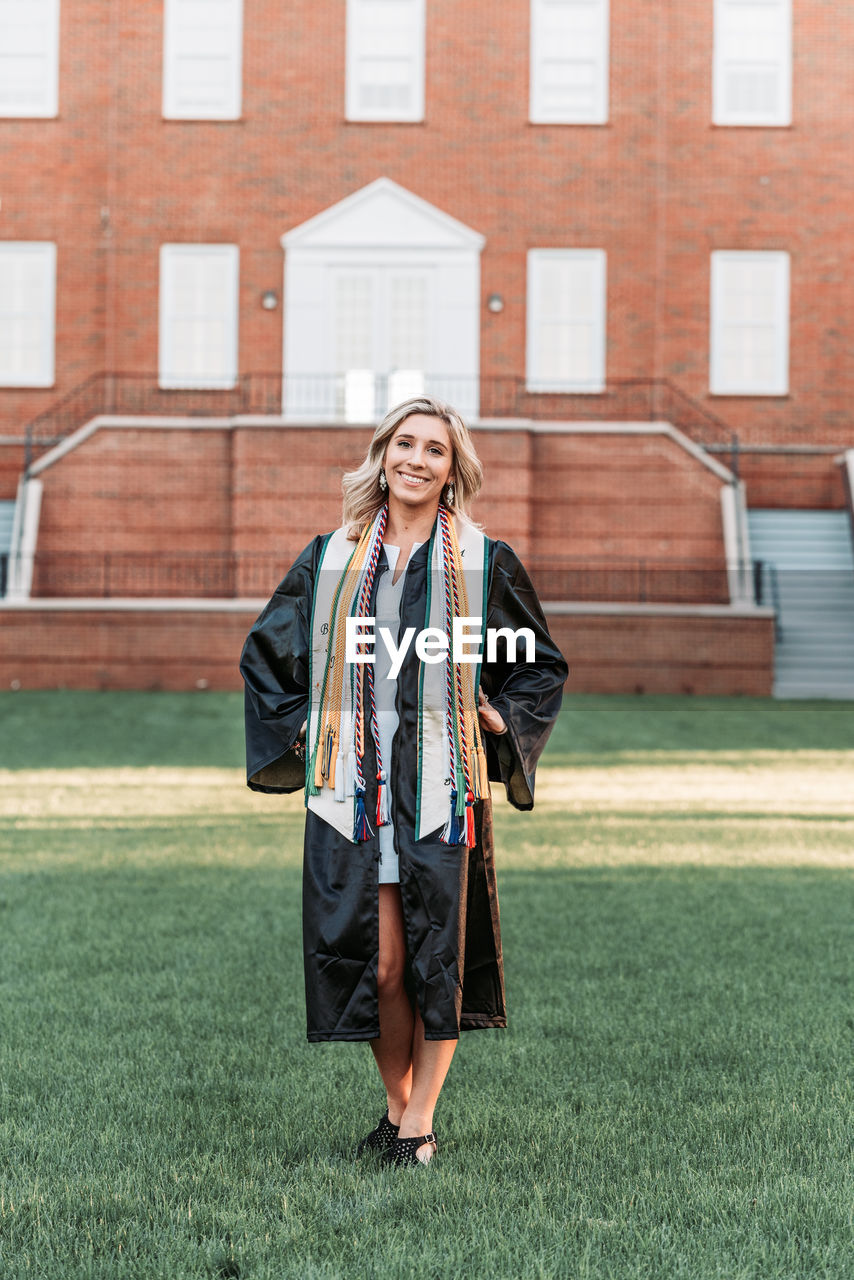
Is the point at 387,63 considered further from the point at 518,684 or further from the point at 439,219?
the point at 518,684

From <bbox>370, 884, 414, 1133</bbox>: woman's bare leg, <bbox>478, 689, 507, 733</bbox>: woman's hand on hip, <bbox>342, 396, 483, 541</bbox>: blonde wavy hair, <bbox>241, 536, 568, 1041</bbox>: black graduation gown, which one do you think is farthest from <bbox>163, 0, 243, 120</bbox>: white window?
<bbox>370, 884, 414, 1133</bbox>: woman's bare leg

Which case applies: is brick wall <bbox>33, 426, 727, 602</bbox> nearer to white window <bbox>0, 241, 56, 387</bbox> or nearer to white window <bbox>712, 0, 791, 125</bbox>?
white window <bbox>0, 241, 56, 387</bbox>

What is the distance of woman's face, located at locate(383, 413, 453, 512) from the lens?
148 inches

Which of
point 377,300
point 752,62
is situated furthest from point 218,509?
point 752,62

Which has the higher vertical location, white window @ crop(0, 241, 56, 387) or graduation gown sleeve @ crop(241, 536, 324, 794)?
white window @ crop(0, 241, 56, 387)

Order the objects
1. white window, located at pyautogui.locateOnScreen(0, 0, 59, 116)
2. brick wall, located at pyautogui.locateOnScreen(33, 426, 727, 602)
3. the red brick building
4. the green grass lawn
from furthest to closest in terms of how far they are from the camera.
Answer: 1. white window, located at pyautogui.locateOnScreen(0, 0, 59, 116)
2. the red brick building
3. brick wall, located at pyautogui.locateOnScreen(33, 426, 727, 602)
4. the green grass lawn

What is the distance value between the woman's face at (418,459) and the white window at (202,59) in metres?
21.9

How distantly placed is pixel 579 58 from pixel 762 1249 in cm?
2373

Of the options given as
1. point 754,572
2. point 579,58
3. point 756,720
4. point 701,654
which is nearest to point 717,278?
point 579,58

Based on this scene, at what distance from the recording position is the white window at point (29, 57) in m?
24.3

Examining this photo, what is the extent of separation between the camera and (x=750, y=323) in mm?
24594

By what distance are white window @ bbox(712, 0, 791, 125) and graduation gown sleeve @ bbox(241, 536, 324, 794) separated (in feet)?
75.0

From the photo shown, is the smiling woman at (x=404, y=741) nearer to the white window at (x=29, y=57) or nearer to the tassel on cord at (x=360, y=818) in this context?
the tassel on cord at (x=360, y=818)

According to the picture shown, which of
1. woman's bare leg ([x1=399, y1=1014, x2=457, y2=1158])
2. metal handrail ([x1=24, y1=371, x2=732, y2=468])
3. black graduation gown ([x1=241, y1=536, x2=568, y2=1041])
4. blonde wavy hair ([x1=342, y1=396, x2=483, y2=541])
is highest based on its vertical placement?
metal handrail ([x1=24, y1=371, x2=732, y2=468])
